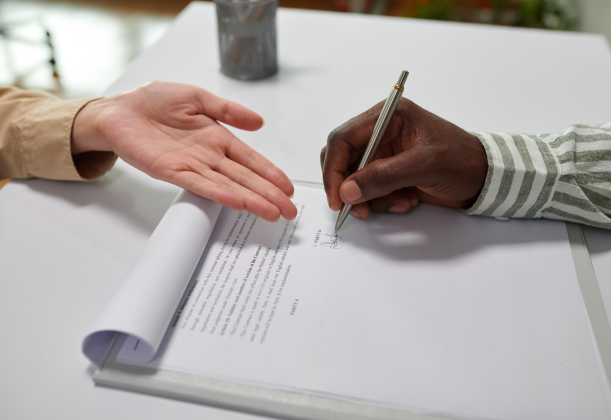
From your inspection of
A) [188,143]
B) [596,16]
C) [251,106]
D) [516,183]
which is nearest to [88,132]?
[188,143]

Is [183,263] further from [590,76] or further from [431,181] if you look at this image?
[590,76]

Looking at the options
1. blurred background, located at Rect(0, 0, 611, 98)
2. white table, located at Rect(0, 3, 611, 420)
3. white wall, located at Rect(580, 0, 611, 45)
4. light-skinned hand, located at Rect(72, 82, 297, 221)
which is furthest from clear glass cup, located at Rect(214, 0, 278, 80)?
white wall, located at Rect(580, 0, 611, 45)

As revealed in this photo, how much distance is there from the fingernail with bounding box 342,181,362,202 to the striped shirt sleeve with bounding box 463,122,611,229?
185 millimetres

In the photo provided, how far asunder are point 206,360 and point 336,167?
328 millimetres

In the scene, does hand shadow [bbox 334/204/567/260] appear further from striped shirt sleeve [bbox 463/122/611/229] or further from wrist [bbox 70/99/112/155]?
wrist [bbox 70/99/112/155]

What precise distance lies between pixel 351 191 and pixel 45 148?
0.51 meters

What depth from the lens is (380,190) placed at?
2.06ft

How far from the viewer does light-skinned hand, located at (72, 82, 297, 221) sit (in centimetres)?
67

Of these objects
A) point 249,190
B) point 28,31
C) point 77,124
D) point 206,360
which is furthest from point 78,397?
point 28,31

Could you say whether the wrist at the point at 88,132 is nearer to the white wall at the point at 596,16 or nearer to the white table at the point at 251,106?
the white table at the point at 251,106

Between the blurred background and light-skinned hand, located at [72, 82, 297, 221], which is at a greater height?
light-skinned hand, located at [72, 82, 297, 221]

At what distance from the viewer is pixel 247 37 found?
98 cm
